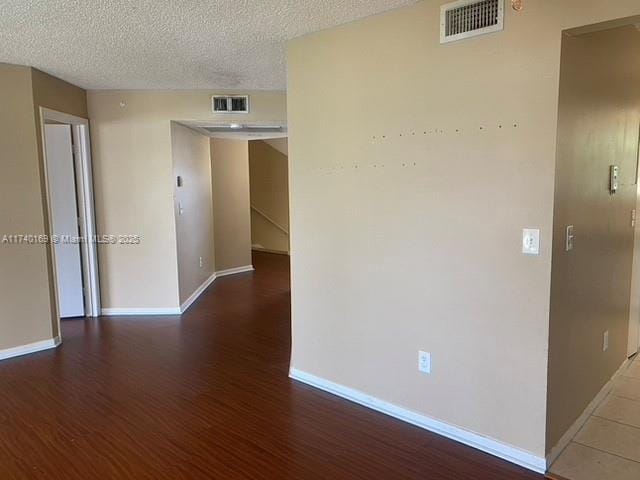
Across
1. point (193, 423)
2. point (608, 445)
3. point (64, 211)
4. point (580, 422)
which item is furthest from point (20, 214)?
point (608, 445)

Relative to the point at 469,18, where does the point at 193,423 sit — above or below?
below

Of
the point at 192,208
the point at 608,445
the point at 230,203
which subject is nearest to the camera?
the point at 608,445

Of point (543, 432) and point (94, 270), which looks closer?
point (543, 432)

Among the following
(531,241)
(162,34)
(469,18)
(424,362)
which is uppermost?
(162,34)

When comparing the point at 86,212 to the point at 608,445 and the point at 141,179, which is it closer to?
the point at 141,179

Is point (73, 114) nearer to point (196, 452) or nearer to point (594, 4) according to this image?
point (196, 452)

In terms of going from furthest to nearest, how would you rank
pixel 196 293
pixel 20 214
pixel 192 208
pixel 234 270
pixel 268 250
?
pixel 268 250
pixel 234 270
pixel 196 293
pixel 192 208
pixel 20 214

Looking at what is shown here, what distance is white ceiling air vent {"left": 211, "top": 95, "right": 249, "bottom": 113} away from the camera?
4770mm

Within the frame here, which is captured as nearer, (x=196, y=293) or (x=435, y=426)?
(x=435, y=426)

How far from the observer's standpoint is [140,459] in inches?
95.0

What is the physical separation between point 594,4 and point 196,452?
284cm

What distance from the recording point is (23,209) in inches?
150

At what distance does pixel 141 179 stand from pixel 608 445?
14.9 feet

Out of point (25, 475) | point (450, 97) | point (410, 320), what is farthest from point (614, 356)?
point (25, 475)
